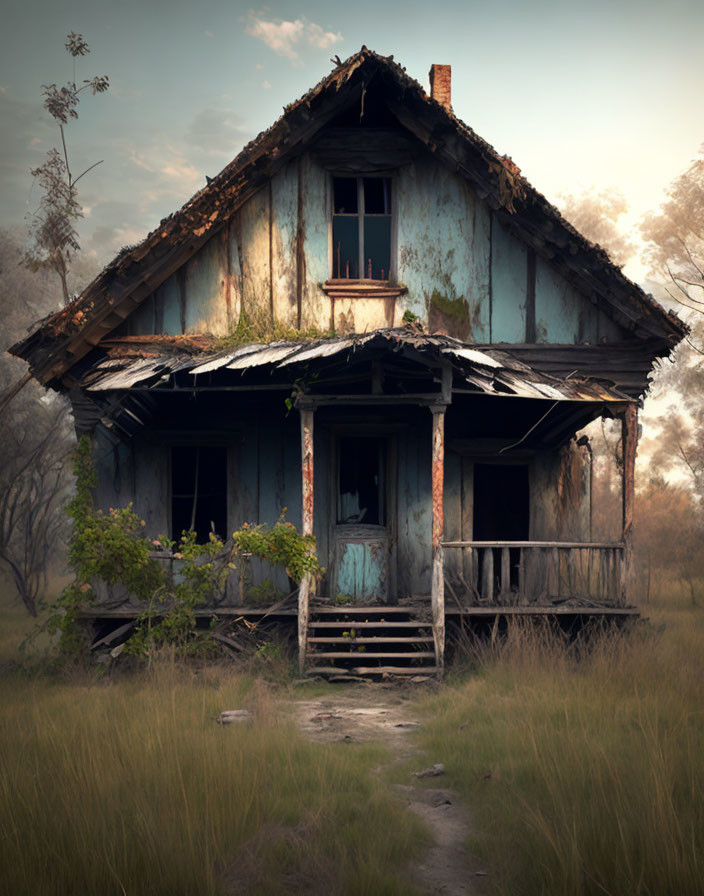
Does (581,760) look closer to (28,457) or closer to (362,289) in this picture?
(362,289)

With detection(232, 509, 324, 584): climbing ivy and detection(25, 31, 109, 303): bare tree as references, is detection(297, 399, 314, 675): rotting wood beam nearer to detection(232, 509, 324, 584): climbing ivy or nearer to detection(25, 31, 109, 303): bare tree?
detection(232, 509, 324, 584): climbing ivy

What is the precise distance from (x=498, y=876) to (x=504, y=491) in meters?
10.0

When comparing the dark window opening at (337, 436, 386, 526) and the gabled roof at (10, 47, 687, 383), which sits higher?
the gabled roof at (10, 47, 687, 383)

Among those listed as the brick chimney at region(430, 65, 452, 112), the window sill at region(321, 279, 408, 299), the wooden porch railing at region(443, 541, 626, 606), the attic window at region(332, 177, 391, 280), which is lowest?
the wooden porch railing at region(443, 541, 626, 606)

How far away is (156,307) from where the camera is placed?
10.7m

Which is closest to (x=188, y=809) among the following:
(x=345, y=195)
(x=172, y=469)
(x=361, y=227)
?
(x=172, y=469)

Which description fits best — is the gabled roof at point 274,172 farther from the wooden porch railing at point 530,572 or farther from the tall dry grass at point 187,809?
the tall dry grass at point 187,809

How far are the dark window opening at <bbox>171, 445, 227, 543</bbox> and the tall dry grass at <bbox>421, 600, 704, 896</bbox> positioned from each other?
4.75 metres

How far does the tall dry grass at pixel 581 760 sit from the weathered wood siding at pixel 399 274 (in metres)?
4.63

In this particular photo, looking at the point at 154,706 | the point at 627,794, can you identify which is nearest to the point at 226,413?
the point at 154,706

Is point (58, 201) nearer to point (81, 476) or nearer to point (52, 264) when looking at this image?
point (52, 264)

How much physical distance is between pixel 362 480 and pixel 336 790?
21.5ft

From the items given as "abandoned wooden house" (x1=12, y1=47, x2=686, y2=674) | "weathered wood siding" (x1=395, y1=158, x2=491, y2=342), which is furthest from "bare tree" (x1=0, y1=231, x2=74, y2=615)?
"weathered wood siding" (x1=395, y1=158, x2=491, y2=342)

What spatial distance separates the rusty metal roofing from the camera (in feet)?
27.6
